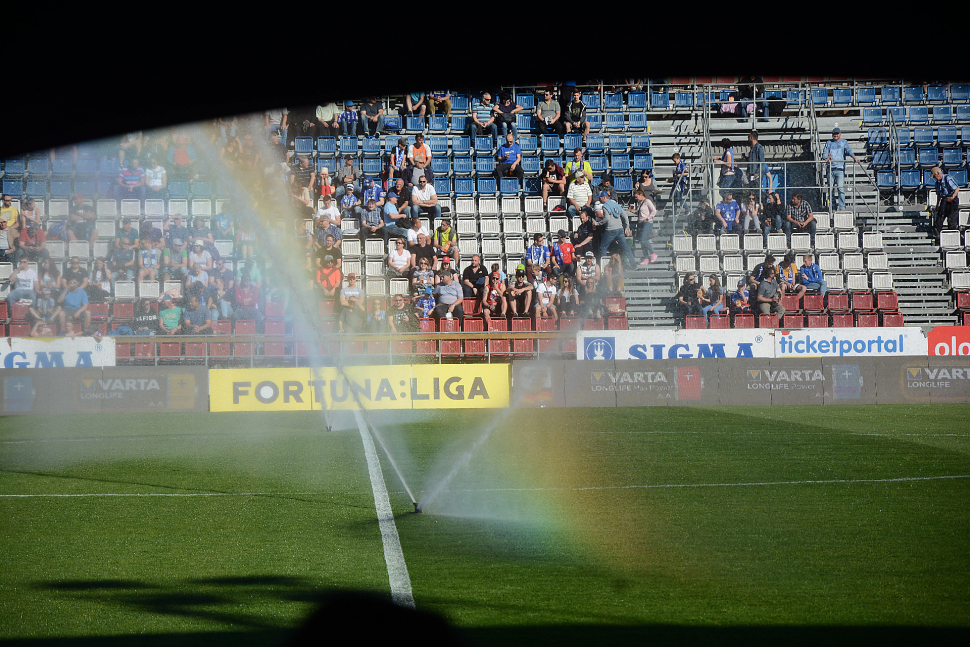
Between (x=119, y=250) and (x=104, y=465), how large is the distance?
1238 cm

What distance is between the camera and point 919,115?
105 ft

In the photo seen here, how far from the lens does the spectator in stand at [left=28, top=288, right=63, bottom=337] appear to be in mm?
22516

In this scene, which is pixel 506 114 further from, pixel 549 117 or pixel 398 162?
pixel 398 162

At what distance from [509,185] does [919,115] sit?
44.8ft

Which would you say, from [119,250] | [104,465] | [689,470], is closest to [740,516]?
[689,470]

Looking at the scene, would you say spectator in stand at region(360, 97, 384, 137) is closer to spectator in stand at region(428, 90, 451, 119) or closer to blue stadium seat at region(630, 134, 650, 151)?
spectator in stand at region(428, 90, 451, 119)

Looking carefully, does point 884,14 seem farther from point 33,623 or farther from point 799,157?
point 799,157

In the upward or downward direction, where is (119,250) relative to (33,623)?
upward

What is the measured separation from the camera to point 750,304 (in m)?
24.9

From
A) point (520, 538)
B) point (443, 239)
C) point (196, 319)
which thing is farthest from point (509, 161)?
point (520, 538)

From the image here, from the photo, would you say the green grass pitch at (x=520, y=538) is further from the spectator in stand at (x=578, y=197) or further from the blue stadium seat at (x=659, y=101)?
the blue stadium seat at (x=659, y=101)

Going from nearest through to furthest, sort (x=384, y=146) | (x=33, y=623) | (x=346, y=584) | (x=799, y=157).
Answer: (x=33, y=623) → (x=346, y=584) → (x=384, y=146) → (x=799, y=157)

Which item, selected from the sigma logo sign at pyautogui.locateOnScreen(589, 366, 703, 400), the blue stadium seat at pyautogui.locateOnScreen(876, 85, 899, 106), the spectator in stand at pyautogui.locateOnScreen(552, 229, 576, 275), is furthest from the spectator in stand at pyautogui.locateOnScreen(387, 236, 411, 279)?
the blue stadium seat at pyautogui.locateOnScreen(876, 85, 899, 106)

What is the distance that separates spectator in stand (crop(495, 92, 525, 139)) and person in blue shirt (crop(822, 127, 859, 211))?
8988mm
